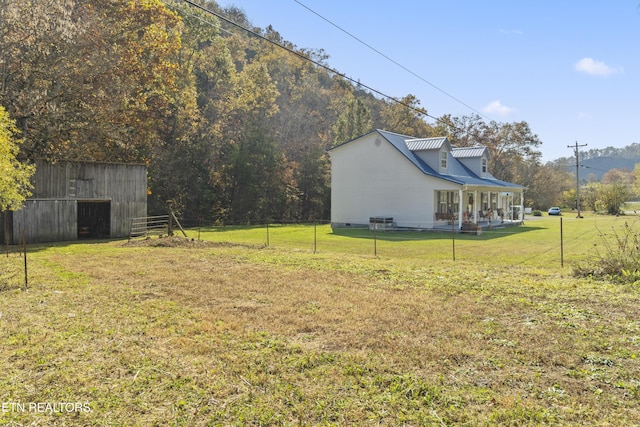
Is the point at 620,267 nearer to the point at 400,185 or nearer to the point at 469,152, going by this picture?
the point at 400,185

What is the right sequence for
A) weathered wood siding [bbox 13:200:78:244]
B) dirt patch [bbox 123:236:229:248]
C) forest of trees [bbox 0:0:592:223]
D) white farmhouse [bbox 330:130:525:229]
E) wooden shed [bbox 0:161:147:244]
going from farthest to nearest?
white farmhouse [bbox 330:130:525:229] < forest of trees [bbox 0:0:592:223] < wooden shed [bbox 0:161:147:244] < weathered wood siding [bbox 13:200:78:244] < dirt patch [bbox 123:236:229:248]

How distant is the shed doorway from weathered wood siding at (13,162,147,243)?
0.71 metres

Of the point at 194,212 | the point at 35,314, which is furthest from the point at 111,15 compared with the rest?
the point at 35,314

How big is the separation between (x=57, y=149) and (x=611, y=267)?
80.5 feet

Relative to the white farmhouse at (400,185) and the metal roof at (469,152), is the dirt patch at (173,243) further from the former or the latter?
the metal roof at (469,152)

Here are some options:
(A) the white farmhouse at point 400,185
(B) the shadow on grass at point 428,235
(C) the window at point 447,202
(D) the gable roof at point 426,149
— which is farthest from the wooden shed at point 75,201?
(C) the window at point 447,202

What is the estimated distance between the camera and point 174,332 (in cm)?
572

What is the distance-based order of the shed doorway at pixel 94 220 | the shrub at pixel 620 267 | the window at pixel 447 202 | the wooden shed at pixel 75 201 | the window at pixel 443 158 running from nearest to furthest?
the shrub at pixel 620 267 < the wooden shed at pixel 75 201 < the shed doorway at pixel 94 220 < the window at pixel 447 202 < the window at pixel 443 158

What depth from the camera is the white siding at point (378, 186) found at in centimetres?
2550

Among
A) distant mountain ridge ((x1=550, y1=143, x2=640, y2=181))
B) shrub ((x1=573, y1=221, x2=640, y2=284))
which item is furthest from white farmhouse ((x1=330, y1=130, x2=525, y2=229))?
distant mountain ridge ((x1=550, y1=143, x2=640, y2=181))

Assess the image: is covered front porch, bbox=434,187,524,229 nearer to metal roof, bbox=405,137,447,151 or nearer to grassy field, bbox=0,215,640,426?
metal roof, bbox=405,137,447,151

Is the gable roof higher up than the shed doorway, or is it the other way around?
the gable roof

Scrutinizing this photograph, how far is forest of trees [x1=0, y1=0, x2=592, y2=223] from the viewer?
19.2 m

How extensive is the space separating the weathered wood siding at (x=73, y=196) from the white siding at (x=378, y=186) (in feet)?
42.5
